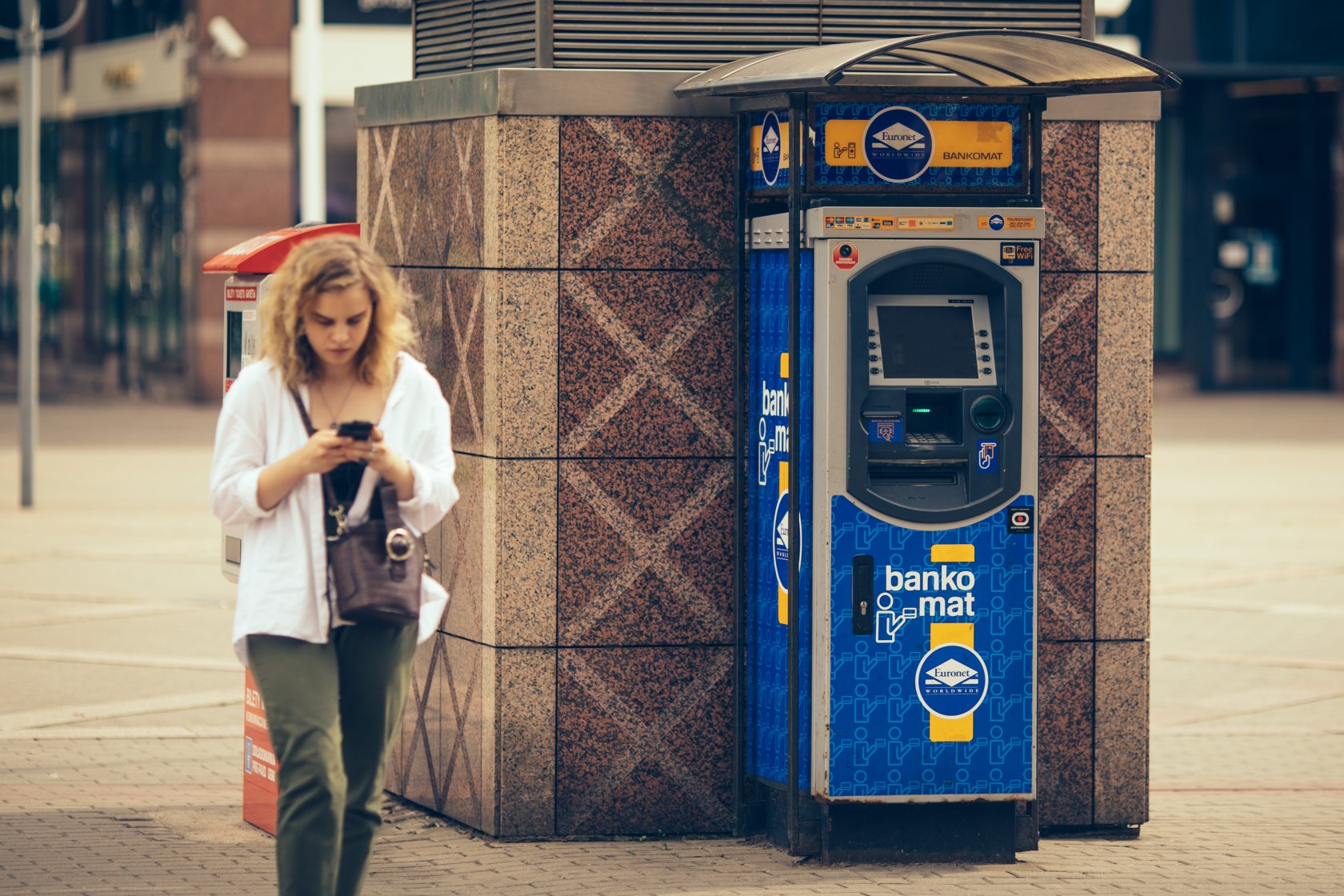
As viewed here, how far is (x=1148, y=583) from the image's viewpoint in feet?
21.6

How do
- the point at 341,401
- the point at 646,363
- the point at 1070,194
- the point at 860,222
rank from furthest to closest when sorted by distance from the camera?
the point at 1070,194 → the point at 646,363 → the point at 860,222 → the point at 341,401

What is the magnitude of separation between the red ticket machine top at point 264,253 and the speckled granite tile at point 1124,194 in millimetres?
2230

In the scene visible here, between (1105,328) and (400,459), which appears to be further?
(1105,328)

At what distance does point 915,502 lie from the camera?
6.01m

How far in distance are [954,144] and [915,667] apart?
1435 millimetres

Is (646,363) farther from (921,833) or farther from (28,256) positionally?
(28,256)

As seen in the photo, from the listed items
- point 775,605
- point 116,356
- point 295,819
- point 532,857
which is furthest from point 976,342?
point 116,356

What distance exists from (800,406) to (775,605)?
0.60 meters

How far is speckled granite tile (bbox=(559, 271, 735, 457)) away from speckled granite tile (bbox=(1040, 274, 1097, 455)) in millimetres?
918

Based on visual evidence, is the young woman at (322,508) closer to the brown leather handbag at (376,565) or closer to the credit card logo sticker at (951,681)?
the brown leather handbag at (376,565)

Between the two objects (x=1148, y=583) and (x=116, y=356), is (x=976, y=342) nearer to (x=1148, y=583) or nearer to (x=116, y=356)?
(x=1148, y=583)

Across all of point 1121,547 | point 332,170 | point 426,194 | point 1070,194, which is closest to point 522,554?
point 426,194

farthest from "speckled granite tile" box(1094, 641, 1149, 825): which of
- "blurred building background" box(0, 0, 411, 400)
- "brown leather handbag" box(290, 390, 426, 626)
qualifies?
"blurred building background" box(0, 0, 411, 400)

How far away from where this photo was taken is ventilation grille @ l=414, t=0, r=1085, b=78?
253 inches
